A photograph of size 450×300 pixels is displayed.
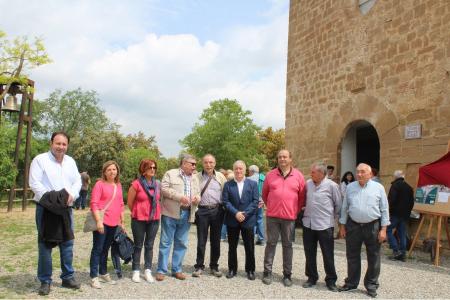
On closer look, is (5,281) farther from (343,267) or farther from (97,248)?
(343,267)

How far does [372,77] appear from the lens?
930cm

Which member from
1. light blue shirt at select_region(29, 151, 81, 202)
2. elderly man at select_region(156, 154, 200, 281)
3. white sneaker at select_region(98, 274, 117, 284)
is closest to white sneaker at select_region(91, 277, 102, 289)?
white sneaker at select_region(98, 274, 117, 284)

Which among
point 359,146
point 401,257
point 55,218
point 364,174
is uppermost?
point 359,146

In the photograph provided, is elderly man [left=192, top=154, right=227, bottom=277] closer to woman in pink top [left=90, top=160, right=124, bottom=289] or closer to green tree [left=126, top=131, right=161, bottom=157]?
woman in pink top [left=90, top=160, right=124, bottom=289]

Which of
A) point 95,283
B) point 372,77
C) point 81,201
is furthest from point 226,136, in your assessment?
point 95,283

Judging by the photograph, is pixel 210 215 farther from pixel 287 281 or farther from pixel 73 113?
pixel 73 113

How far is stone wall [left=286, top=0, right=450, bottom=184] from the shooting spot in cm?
796

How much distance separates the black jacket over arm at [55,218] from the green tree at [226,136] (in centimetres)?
3007

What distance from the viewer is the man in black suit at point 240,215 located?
19.0 feet

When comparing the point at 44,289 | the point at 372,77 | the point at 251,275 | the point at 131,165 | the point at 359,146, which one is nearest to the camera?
the point at 44,289

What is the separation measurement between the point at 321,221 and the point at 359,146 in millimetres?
8494

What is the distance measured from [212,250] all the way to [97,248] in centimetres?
155

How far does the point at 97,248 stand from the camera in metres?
5.23

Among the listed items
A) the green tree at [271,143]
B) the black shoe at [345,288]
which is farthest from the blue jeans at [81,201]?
the green tree at [271,143]
